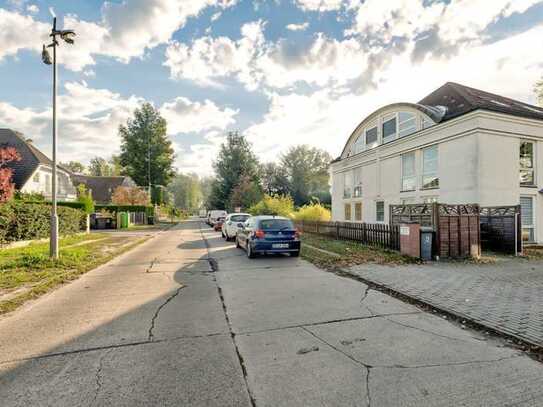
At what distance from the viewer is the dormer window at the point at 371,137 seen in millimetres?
24031

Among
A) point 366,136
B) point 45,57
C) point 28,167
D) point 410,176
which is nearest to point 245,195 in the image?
point 366,136

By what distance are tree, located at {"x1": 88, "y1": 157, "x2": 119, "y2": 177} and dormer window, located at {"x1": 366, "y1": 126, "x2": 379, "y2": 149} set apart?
336ft

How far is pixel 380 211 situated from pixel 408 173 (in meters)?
3.99

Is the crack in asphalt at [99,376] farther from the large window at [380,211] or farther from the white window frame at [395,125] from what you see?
the white window frame at [395,125]

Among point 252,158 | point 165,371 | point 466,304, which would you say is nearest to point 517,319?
point 466,304

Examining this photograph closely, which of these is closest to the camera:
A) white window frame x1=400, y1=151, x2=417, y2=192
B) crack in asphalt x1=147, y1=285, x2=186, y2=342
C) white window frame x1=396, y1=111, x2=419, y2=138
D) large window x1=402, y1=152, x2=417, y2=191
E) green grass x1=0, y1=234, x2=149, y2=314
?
crack in asphalt x1=147, y1=285, x2=186, y2=342

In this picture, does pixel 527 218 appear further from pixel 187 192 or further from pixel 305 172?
pixel 187 192

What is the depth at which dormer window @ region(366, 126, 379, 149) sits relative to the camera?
24031 millimetres

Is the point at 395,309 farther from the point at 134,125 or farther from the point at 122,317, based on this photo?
the point at 134,125

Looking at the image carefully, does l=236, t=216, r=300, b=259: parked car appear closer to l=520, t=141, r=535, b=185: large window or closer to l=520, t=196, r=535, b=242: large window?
l=520, t=196, r=535, b=242: large window

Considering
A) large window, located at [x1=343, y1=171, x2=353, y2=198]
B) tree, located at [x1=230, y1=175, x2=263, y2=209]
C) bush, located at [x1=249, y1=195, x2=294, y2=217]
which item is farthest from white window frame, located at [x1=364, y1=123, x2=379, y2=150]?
tree, located at [x1=230, y1=175, x2=263, y2=209]

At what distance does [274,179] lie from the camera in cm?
5978

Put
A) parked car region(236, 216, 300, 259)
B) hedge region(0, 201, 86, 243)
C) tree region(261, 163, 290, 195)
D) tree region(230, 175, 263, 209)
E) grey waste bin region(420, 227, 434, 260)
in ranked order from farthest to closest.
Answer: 1. tree region(261, 163, 290, 195)
2. tree region(230, 175, 263, 209)
3. hedge region(0, 201, 86, 243)
4. parked car region(236, 216, 300, 259)
5. grey waste bin region(420, 227, 434, 260)

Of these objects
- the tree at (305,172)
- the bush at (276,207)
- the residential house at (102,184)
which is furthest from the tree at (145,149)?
the bush at (276,207)
